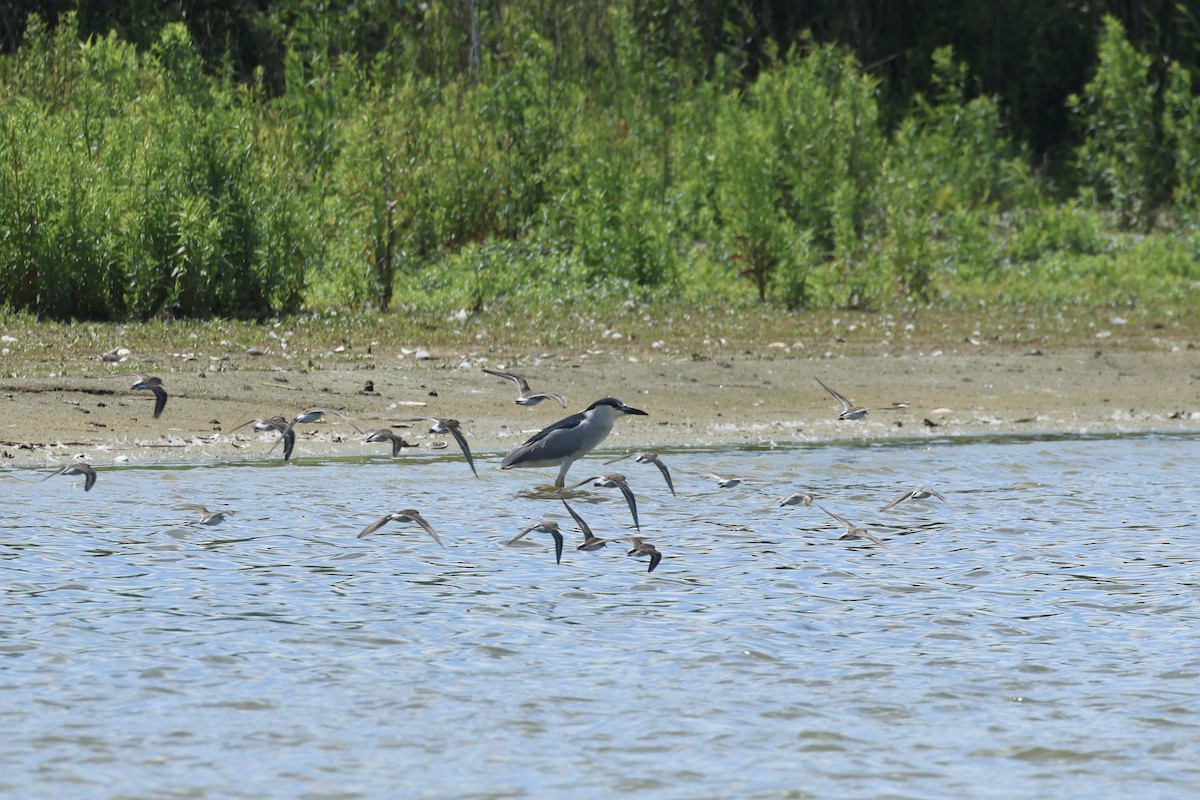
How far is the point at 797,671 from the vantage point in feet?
19.1

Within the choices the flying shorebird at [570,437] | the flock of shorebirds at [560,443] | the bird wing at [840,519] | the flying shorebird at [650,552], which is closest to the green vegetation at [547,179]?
the flock of shorebirds at [560,443]

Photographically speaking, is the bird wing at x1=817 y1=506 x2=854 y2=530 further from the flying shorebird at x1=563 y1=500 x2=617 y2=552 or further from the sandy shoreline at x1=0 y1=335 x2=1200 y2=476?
the sandy shoreline at x1=0 y1=335 x2=1200 y2=476

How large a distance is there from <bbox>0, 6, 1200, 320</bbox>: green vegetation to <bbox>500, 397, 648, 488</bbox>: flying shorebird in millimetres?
5077

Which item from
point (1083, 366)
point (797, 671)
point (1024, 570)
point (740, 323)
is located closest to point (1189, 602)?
point (1024, 570)

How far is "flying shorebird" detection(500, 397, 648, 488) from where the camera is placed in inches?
357

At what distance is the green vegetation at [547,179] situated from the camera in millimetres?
13492

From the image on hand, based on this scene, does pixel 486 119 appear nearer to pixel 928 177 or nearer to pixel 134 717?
pixel 928 177

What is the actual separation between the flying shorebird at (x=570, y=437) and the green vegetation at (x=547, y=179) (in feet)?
16.7

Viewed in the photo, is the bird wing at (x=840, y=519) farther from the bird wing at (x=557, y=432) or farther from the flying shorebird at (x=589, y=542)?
the bird wing at (x=557, y=432)

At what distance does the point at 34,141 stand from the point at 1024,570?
9.18 metres

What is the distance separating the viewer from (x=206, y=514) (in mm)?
7996

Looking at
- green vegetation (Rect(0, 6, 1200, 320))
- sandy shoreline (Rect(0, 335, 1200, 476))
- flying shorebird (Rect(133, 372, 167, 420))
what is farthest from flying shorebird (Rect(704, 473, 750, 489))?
green vegetation (Rect(0, 6, 1200, 320))

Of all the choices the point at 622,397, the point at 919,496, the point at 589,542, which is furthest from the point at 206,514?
the point at 622,397

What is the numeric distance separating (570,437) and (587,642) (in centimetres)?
295
